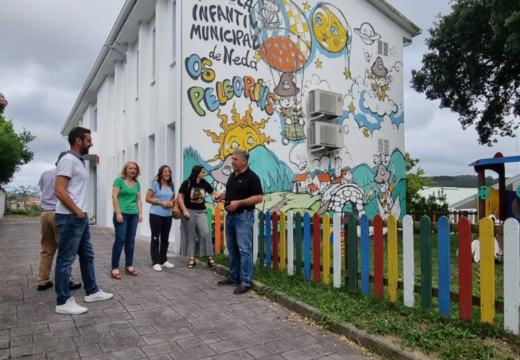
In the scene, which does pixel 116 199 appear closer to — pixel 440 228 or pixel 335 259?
pixel 335 259

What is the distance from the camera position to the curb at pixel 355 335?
3396 millimetres

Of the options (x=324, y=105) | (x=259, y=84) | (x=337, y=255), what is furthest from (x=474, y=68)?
(x=337, y=255)

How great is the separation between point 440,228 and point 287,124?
6.73 metres

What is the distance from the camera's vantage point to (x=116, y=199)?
5.73 m

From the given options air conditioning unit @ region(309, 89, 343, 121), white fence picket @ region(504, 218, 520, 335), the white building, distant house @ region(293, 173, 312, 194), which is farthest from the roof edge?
white fence picket @ region(504, 218, 520, 335)

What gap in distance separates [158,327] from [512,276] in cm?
341

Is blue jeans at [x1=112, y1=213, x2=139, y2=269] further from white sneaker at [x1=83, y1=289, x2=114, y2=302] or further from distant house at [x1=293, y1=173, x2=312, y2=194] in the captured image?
distant house at [x1=293, y1=173, x2=312, y2=194]

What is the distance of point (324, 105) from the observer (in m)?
10.9

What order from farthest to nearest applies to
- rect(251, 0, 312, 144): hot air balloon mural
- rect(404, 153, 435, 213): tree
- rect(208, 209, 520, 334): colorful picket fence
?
rect(404, 153, 435, 213): tree
rect(251, 0, 312, 144): hot air balloon mural
rect(208, 209, 520, 334): colorful picket fence

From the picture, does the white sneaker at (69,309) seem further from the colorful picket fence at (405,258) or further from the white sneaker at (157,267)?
the colorful picket fence at (405,258)

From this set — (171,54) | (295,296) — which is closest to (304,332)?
(295,296)

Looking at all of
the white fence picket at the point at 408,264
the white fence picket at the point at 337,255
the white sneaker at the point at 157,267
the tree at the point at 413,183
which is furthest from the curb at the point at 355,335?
the tree at the point at 413,183

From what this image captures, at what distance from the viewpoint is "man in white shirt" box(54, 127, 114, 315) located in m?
4.19

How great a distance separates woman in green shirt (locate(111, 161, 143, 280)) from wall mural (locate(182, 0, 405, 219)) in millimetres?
2597
